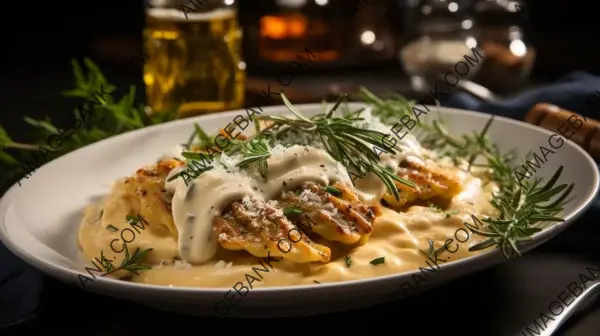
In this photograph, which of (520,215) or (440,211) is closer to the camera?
(520,215)

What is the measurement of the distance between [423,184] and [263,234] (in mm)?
423

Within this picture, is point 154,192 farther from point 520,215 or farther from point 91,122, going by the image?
point 91,122

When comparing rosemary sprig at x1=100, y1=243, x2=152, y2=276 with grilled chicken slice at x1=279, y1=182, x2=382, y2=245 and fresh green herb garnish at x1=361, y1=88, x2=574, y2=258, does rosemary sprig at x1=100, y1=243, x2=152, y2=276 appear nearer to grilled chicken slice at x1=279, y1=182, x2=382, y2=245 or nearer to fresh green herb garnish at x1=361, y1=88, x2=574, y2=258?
grilled chicken slice at x1=279, y1=182, x2=382, y2=245

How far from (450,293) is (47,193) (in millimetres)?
924

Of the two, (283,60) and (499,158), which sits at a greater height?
(499,158)

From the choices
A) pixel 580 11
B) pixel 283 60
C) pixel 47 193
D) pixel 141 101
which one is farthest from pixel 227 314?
pixel 580 11

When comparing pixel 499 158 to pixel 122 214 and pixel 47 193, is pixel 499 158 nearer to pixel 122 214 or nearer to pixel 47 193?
pixel 122 214

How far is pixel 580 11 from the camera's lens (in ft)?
15.4

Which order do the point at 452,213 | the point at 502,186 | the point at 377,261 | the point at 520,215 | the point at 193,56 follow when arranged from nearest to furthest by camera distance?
the point at 377,261 → the point at 520,215 → the point at 452,213 → the point at 502,186 → the point at 193,56

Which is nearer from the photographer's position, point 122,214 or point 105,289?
point 105,289

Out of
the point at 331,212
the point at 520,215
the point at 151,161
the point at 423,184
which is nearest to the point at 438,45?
the point at 151,161

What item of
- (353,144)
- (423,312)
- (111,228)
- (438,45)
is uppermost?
(353,144)

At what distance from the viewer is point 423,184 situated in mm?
1814

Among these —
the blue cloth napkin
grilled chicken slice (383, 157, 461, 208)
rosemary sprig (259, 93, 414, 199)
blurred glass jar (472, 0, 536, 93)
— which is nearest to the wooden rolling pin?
the blue cloth napkin
